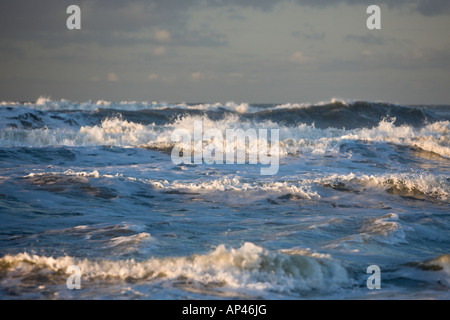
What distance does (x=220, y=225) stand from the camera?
22.2ft

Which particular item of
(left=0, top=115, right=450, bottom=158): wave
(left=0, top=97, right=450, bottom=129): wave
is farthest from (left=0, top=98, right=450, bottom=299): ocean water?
(left=0, top=97, right=450, bottom=129): wave

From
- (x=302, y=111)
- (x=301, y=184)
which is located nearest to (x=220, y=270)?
(x=301, y=184)

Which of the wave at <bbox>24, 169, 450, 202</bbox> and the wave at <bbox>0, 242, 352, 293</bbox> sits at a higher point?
the wave at <bbox>24, 169, 450, 202</bbox>

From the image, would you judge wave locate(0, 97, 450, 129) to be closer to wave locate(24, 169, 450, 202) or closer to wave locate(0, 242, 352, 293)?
wave locate(24, 169, 450, 202)

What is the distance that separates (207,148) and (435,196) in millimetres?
8025

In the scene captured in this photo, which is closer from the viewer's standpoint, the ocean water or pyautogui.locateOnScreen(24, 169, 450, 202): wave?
the ocean water

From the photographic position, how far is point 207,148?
15703 millimetres

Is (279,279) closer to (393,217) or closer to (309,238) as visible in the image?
(309,238)

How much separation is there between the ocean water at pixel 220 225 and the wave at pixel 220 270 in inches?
0.4

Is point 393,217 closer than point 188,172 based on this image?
Yes

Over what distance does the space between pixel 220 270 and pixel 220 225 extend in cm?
231

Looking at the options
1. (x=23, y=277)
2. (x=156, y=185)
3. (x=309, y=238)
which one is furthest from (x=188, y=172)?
(x=23, y=277)

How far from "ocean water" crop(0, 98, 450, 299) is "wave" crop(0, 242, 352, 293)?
1 centimetres

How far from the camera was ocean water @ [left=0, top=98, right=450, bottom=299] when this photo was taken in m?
4.33
